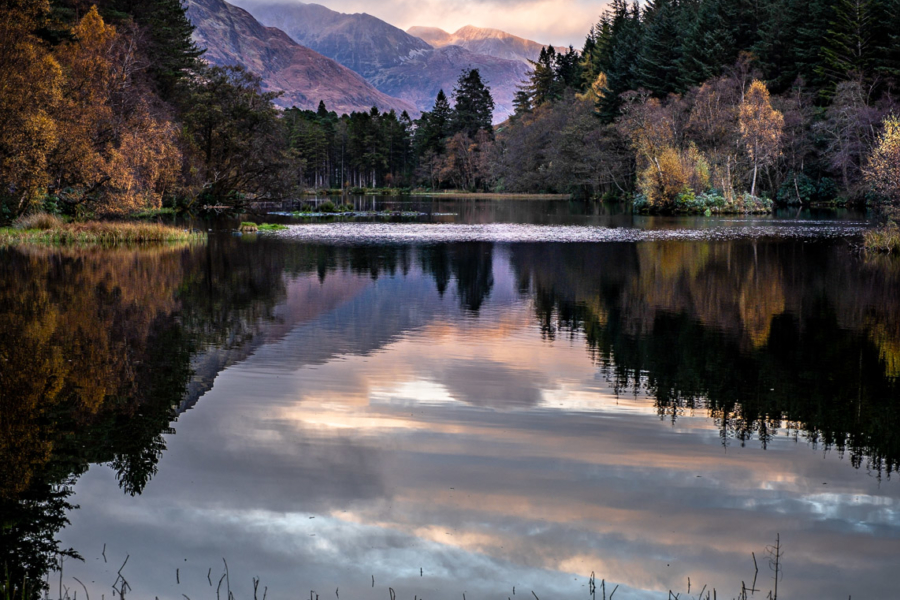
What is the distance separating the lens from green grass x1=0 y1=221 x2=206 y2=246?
37.5 meters

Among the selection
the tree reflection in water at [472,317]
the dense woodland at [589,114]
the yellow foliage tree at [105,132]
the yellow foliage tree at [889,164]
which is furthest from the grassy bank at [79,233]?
the yellow foliage tree at [889,164]

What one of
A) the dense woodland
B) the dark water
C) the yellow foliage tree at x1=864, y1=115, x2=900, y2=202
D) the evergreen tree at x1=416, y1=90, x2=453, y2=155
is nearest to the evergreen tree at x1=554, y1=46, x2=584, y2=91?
the dense woodland

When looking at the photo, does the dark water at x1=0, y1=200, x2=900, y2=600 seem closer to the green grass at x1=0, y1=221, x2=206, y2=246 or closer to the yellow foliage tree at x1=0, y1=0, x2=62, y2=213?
the green grass at x1=0, y1=221, x2=206, y2=246

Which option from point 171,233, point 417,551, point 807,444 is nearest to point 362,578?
point 417,551

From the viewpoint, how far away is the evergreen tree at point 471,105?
493ft

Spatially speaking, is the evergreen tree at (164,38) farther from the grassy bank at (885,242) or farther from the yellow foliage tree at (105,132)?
the grassy bank at (885,242)

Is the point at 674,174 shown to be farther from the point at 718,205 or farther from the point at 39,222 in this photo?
the point at 39,222

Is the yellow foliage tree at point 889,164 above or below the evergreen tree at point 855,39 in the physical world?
below

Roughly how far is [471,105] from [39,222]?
120 m

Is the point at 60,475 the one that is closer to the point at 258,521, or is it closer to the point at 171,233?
the point at 258,521

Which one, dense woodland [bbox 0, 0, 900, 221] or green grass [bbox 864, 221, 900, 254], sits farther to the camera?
dense woodland [bbox 0, 0, 900, 221]

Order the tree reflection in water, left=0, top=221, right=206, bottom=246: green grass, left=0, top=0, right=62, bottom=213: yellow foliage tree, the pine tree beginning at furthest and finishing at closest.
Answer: the pine tree → left=0, top=221, right=206, bottom=246: green grass → left=0, top=0, right=62, bottom=213: yellow foliage tree → the tree reflection in water

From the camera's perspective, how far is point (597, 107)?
100250 millimetres

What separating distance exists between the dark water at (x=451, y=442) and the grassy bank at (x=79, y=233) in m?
17.0
